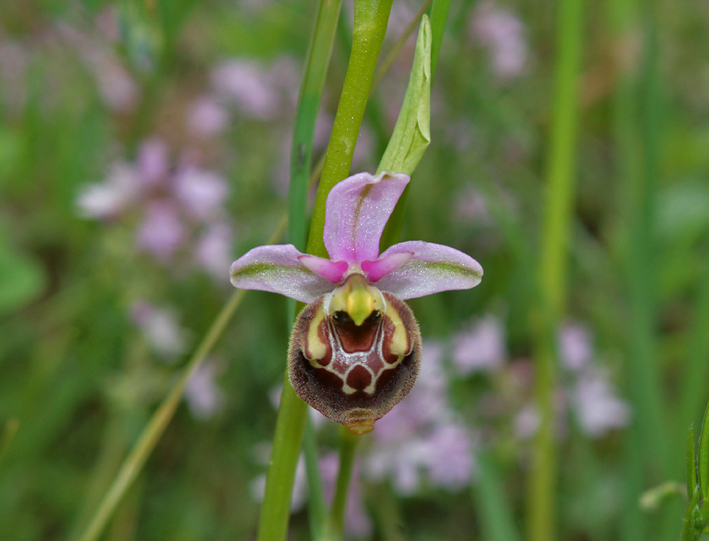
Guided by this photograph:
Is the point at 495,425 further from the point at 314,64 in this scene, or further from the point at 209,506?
the point at 314,64

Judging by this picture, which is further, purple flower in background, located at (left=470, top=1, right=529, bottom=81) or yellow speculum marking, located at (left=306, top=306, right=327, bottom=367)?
purple flower in background, located at (left=470, top=1, right=529, bottom=81)

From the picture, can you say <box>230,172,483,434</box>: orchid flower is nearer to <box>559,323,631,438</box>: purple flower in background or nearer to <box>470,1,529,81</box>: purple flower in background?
<box>559,323,631,438</box>: purple flower in background

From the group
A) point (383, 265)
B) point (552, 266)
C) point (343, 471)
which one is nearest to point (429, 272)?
point (383, 265)

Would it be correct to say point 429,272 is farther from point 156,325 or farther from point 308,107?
point 156,325

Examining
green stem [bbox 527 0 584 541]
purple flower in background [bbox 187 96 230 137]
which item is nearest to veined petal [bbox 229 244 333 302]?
green stem [bbox 527 0 584 541]

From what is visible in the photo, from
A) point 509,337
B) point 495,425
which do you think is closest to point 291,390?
point 495,425

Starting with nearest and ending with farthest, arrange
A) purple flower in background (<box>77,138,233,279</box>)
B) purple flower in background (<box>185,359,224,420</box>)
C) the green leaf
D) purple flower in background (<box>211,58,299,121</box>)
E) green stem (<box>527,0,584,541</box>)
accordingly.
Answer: the green leaf
green stem (<box>527,0,584,541</box>)
purple flower in background (<box>77,138,233,279</box>)
purple flower in background (<box>185,359,224,420</box>)
purple flower in background (<box>211,58,299,121</box>)

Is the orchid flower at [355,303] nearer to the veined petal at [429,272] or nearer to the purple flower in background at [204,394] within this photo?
the veined petal at [429,272]

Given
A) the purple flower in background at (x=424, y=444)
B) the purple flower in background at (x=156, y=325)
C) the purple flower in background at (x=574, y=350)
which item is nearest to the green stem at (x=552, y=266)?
the purple flower in background at (x=424, y=444)
